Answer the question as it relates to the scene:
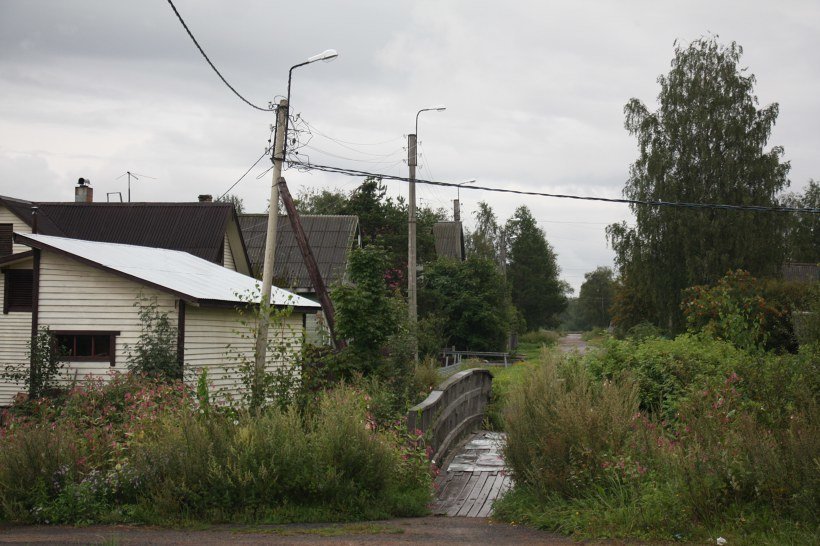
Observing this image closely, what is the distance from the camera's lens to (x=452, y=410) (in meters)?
14.0

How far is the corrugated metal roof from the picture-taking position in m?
15.0

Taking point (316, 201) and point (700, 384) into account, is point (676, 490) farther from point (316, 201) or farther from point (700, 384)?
point (316, 201)

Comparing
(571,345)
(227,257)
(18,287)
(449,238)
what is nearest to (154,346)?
(18,287)

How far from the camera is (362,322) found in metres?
14.2

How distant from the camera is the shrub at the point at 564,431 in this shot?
8.16m

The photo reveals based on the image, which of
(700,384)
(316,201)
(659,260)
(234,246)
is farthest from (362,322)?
(316,201)

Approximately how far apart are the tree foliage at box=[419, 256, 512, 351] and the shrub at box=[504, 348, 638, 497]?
28.9 m

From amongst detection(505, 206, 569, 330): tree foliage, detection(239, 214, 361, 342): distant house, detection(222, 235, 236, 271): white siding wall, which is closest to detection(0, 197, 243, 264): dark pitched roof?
detection(222, 235, 236, 271): white siding wall

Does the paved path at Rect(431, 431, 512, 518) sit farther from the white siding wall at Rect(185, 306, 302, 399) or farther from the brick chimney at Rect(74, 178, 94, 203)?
the brick chimney at Rect(74, 178, 94, 203)

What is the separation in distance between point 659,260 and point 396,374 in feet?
84.6

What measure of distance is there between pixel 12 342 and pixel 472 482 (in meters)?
9.81

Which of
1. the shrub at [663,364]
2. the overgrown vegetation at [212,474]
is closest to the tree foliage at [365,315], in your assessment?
the shrub at [663,364]

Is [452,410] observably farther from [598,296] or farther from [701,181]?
[598,296]

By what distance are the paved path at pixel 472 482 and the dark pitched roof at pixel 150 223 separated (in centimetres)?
1514
